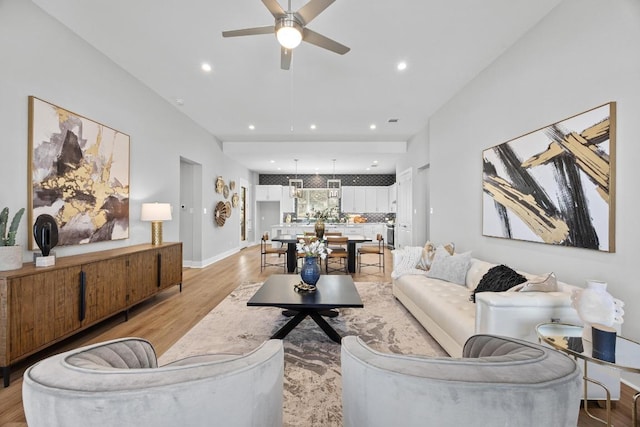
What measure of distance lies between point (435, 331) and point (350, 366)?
2014 millimetres

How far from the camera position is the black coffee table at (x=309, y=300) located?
2463 millimetres

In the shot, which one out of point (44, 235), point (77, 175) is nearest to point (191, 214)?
point (77, 175)

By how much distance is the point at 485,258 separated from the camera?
3.43 metres

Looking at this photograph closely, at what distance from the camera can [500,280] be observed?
2480mm

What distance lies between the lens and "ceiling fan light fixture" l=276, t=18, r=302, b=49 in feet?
6.84

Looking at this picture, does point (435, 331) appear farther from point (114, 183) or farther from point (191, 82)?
point (191, 82)

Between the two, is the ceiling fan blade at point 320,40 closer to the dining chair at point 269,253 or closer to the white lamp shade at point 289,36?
the white lamp shade at point 289,36

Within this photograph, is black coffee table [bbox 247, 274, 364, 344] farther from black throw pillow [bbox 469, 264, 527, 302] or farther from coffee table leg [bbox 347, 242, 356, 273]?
coffee table leg [bbox 347, 242, 356, 273]

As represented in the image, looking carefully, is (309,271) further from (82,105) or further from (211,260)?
(211,260)

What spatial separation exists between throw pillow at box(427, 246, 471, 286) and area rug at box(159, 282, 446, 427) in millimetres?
613

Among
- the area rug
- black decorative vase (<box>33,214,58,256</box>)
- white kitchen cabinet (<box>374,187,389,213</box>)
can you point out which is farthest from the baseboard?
white kitchen cabinet (<box>374,187,389,213</box>)

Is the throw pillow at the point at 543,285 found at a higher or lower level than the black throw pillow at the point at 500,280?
higher

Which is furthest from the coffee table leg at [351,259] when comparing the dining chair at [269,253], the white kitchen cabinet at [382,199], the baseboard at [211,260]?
the white kitchen cabinet at [382,199]

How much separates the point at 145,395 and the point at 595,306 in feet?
6.67
